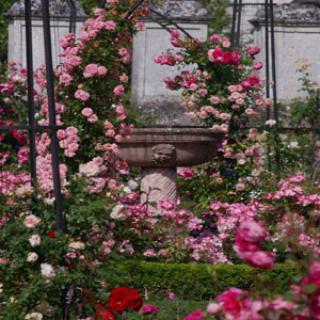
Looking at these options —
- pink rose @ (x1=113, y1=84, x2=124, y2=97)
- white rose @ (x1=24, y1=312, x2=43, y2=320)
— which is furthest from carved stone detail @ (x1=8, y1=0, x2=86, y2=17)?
white rose @ (x1=24, y1=312, x2=43, y2=320)

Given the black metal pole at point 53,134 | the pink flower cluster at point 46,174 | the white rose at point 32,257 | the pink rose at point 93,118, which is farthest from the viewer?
the pink rose at point 93,118

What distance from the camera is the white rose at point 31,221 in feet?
19.7

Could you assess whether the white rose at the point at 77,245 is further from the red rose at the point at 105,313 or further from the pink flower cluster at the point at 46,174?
the red rose at the point at 105,313

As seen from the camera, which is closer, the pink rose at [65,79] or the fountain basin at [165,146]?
the pink rose at [65,79]

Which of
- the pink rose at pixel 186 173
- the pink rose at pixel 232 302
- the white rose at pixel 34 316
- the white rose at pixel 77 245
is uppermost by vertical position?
the pink rose at pixel 232 302

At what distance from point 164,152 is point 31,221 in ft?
12.5

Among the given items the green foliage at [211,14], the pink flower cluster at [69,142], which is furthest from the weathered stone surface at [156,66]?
the pink flower cluster at [69,142]

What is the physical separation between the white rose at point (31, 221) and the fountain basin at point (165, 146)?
138 inches

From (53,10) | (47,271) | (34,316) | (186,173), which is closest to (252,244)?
(34,316)

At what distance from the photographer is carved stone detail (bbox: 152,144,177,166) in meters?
9.75

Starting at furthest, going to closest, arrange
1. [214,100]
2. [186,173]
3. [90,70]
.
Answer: [214,100]
[186,173]
[90,70]

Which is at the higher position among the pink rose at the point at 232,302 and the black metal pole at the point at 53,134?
the black metal pole at the point at 53,134

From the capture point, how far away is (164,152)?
9.77 meters

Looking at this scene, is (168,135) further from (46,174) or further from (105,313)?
(105,313)
